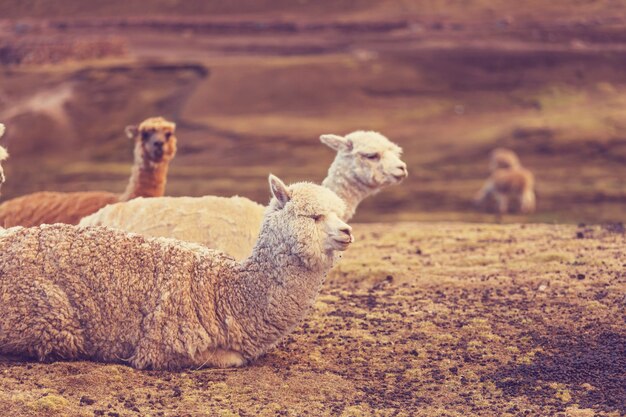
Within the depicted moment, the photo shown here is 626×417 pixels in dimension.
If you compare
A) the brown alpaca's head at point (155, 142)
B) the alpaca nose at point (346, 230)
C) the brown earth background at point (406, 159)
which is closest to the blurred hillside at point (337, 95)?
the brown earth background at point (406, 159)

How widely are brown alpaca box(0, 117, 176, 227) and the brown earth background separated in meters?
2.45

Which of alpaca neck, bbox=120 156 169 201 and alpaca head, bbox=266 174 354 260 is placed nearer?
alpaca head, bbox=266 174 354 260

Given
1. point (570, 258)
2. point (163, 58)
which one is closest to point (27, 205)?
point (570, 258)

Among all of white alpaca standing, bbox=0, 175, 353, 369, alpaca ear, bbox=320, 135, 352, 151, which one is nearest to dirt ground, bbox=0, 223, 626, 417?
white alpaca standing, bbox=0, 175, 353, 369

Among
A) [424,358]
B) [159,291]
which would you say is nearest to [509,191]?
[424,358]

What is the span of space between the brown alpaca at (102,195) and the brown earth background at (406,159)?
8.05 ft

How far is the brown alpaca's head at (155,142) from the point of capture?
40.4ft

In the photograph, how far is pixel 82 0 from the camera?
2473 inches

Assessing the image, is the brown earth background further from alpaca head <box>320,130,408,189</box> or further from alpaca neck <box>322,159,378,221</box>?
alpaca head <box>320,130,408,189</box>

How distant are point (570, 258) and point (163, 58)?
3857 cm

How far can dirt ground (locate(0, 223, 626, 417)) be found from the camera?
280 inches

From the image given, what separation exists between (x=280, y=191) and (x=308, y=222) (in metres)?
0.32

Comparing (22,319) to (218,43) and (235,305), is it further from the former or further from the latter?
(218,43)

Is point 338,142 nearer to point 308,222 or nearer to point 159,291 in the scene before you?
point 308,222
